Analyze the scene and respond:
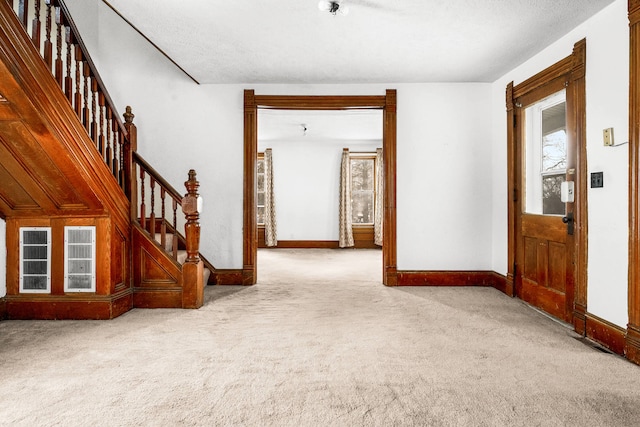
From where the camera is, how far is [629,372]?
228cm

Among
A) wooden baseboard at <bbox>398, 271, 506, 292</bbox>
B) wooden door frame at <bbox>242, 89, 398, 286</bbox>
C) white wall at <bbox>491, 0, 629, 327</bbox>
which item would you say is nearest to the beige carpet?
white wall at <bbox>491, 0, 629, 327</bbox>

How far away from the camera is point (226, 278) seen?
15.8 feet

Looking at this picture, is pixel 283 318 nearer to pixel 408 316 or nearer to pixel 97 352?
pixel 408 316

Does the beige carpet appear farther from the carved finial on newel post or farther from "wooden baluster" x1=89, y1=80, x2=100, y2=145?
"wooden baluster" x1=89, y1=80, x2=100, y2=145

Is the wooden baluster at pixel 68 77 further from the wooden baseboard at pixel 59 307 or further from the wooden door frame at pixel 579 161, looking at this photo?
the wooden door frame at pixel 579 161

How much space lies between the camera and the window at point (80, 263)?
3.30 m

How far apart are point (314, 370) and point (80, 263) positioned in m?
2.33

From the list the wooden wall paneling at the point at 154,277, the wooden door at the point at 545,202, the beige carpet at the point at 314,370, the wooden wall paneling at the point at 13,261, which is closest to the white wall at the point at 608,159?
the wooden door at the point at 545,202

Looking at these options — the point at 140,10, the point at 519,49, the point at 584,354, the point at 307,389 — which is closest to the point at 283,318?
Answer: the point at 307,389

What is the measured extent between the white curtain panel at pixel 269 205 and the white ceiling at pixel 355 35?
4.51 metres

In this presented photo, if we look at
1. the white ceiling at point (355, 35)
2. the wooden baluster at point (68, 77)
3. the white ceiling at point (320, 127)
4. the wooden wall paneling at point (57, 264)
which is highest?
the white ceiling at point (320, 127)

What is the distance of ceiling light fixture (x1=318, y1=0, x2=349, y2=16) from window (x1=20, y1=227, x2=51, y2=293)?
9.59ft

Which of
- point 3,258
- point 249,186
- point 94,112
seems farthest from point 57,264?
point 249,186

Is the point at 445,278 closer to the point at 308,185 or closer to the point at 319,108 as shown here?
the point at 319,108
